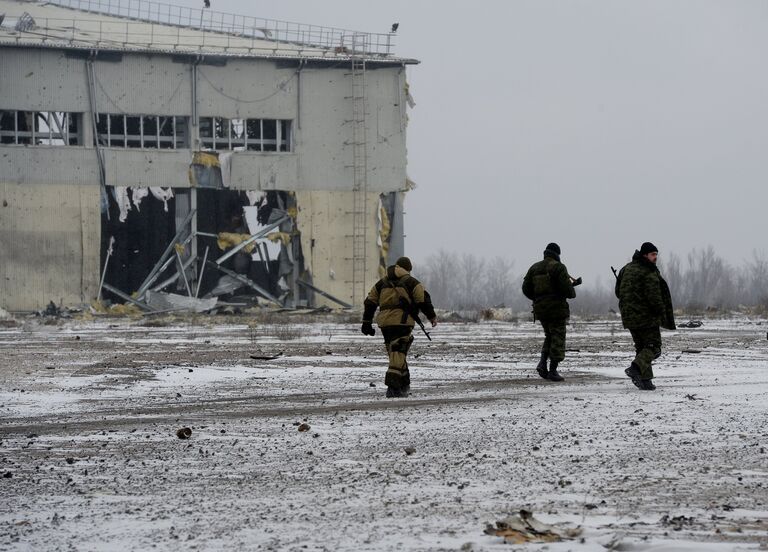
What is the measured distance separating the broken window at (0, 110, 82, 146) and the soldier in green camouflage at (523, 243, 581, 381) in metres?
35.0

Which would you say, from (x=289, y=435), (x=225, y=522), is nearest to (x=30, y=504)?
(x=225, y=522)

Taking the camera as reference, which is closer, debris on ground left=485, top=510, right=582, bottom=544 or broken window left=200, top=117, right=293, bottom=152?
debris on ground left=485, top=510, right=582, bottom=544

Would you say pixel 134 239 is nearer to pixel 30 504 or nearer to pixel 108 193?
pixel 108 193

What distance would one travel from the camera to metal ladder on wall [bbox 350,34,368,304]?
5222 cm

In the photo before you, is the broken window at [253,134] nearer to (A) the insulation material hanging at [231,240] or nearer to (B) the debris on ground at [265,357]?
(A) the insulation material hanging at [231,240]

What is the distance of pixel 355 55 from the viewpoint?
172ft

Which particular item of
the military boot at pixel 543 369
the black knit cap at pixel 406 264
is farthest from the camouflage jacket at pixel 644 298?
the black knit cap at pixel 406 264

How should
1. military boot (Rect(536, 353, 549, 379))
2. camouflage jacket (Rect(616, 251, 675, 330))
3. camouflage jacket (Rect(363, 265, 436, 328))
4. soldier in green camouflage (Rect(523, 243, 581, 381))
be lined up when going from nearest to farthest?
1. camouflage jacket (Rect(363, 265, 436, 328))
2. camouflage jacket (Rect(616, 251, 675, 330))
3. soldier in green camouflage (Rect(523, 243, 581, 381))
4. military boot (Rect(536, 353, 549, 379))

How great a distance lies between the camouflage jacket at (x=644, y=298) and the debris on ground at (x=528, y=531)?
9.57m

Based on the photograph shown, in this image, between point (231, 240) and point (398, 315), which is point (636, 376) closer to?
point (398, 315)

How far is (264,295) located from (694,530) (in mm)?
46057

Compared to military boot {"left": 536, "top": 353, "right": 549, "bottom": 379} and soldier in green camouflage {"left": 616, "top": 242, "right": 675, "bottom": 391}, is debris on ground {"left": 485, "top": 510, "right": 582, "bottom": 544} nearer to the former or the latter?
soldier in green camouflage {"left": 616, "top": 242, "right": 675, "bottom": 391}

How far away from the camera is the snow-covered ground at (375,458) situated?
23.6 feet

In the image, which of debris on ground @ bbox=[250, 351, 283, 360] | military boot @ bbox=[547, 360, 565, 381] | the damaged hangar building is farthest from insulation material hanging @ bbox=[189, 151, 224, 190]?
military boot @ bbox=[547, 360, 565, 381]
